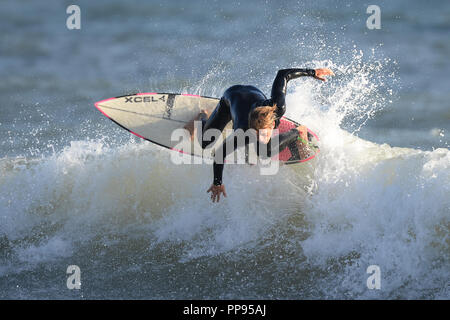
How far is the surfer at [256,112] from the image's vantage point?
4465 mm

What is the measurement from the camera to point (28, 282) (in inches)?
182

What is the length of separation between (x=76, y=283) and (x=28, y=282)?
46 centimetres

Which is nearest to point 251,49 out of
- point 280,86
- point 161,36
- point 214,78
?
point 214,78

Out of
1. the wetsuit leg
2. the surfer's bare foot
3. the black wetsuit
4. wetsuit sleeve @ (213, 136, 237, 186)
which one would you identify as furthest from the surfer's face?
the surfer's bare foot

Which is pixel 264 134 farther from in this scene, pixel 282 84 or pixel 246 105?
pixel 282 84

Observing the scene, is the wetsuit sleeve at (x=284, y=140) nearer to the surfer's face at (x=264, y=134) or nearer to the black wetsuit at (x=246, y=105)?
the black wetsuit at (x=246, y=105)

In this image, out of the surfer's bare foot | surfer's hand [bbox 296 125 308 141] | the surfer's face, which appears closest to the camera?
the surfer's face

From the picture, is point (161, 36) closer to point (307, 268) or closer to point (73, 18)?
point (73, 18)

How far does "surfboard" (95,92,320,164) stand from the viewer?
5.50m

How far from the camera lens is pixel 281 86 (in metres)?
4.59

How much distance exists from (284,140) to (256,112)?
0.88 m

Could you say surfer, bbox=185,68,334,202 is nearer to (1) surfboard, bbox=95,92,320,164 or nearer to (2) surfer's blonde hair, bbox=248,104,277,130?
(2) surfer's blonde hair, bbox=248,104,277,130

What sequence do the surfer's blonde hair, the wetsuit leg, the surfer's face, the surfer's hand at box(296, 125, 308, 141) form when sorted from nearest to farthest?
1. the surfer's blonde hair
2. the surfer's face
3. the wetsuit leg
4. the surfer's hand at box(296, 125, 308, 141)

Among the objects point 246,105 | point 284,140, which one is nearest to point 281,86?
point 246,105
